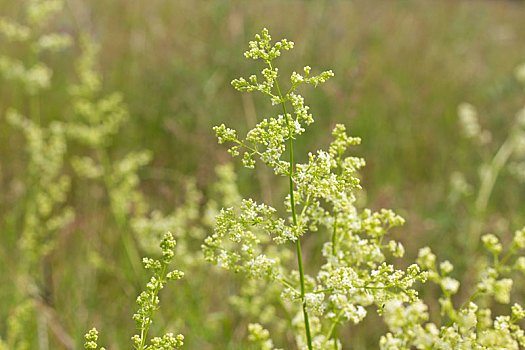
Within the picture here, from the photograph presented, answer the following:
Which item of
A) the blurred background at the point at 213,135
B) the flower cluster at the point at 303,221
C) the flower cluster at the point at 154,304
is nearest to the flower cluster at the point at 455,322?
the flower cluster at the point at 303,221

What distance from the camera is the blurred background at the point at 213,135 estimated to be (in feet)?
13.7

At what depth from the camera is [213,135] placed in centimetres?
557

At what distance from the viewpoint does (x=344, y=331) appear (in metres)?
4.20

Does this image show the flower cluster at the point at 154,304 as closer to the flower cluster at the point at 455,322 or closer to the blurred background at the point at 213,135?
the flower cluster at the point at 455,322

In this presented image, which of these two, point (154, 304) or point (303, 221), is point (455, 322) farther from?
point (154, 304)

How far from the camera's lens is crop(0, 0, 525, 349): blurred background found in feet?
13.7

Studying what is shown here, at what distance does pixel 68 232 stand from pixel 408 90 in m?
5.62

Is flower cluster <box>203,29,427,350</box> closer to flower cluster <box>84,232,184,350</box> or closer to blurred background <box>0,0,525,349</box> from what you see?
flower cluster <box>84,232,184,350</box>

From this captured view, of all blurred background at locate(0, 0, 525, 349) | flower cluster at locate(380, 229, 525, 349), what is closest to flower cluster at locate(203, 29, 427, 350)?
flower cluster at locate(380, 229, 525, 349)

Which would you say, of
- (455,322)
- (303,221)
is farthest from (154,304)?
(455,322)

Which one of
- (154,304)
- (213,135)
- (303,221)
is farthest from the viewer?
(213,135)

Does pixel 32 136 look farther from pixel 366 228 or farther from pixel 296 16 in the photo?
pixel 296 16

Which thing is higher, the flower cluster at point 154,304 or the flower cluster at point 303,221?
the flower cluster at point 303,221

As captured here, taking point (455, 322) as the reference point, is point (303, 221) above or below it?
above
